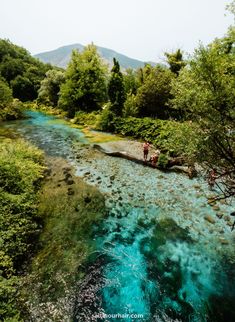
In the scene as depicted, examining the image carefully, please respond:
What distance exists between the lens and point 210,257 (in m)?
9.70

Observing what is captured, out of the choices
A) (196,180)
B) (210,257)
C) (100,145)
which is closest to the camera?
(210,257)

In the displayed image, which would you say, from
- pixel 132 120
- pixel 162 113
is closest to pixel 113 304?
pixel 132 120

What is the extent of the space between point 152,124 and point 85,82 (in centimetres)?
2039

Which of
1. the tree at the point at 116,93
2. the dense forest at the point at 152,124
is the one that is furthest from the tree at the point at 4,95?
the tree at the point at 116,93

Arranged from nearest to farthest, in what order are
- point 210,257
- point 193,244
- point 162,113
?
point 210,257 → point 193,244 → point 162,113

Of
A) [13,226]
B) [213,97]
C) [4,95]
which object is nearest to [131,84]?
[4,95]

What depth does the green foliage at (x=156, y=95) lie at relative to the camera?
29.0 metres

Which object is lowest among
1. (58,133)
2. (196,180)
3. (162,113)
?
(58,133)

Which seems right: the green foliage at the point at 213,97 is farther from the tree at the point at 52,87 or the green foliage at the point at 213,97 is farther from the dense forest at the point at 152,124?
the tree at the point at 52,87

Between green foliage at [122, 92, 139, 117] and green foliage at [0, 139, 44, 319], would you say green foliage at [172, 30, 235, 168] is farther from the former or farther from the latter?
green foliage at [122, 92, 139, 117]

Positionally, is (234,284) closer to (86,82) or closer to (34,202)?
(34,202)

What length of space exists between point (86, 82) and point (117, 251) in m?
35.6

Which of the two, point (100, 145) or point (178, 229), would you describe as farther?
point (100, 145)

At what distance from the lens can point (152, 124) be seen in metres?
25.5
